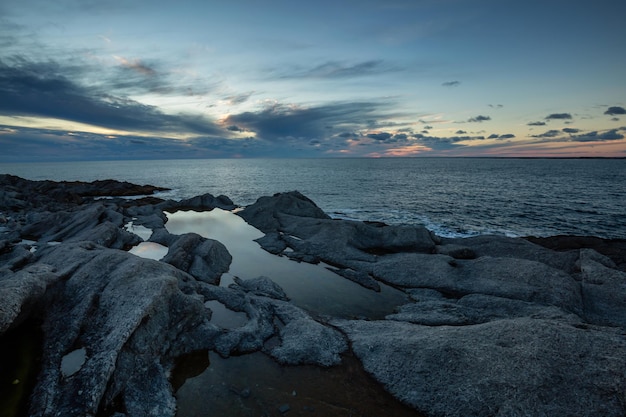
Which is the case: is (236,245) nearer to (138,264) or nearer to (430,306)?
(138,264)

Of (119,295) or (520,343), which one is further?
(119,295)

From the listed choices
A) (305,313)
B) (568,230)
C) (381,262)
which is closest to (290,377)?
(305,313)

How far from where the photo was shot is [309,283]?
88.2ft

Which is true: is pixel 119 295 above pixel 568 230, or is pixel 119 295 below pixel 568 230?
above

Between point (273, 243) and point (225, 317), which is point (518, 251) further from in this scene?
point (225, 317)

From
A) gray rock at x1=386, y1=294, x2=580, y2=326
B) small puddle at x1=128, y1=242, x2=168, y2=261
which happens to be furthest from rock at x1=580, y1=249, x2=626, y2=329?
small puddle at x1=128, y1=242, x2=168, y2=261

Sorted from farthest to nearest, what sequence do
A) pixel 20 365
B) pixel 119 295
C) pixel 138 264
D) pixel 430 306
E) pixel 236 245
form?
pixel 236 245 < pixel 430 306 < pixel 138 264 < pixel 119 295 < pixel 20 365

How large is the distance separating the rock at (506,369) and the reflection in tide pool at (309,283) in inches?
250

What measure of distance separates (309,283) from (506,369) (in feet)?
53.8

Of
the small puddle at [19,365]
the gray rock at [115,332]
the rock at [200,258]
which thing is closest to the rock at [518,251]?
the rock at [200,258]

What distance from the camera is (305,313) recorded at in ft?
66.6

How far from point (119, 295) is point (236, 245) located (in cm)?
2138

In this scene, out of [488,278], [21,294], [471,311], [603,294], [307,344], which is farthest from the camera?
[488,278]

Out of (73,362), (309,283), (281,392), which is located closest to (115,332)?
(73,362)
